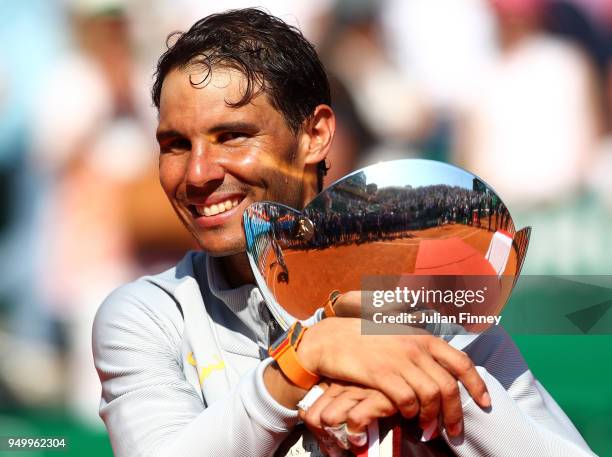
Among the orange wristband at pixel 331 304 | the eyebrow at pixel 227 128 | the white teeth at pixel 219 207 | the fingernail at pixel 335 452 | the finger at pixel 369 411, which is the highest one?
the eyebrow at pixel 227 128

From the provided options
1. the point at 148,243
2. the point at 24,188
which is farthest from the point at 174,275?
the point at 24,188

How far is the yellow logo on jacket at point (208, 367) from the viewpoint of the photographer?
3.50ft

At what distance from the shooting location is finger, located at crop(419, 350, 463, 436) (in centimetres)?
84

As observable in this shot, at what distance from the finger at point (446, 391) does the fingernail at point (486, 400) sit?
1.0 inches

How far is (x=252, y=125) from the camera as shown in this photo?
108cm

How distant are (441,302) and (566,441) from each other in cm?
22

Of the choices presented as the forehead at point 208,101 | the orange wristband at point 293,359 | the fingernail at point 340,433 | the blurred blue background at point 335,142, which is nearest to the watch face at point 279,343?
the orange wristband at point 293,359

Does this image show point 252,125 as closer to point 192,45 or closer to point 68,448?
point 192,45

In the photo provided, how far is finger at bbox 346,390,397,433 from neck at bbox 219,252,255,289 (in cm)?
35

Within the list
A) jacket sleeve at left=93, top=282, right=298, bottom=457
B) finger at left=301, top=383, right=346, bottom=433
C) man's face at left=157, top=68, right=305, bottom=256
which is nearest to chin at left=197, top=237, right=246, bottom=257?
man's face at left=157, top=68, right=305, bottom=256

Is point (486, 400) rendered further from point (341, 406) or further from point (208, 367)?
Answer: point (208, 367)

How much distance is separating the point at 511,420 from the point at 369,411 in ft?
0.56

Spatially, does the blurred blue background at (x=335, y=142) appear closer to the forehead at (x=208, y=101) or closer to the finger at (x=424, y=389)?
the forehead at (x=208, y=101)

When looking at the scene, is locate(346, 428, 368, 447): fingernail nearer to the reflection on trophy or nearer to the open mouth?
the reflection on trophy
